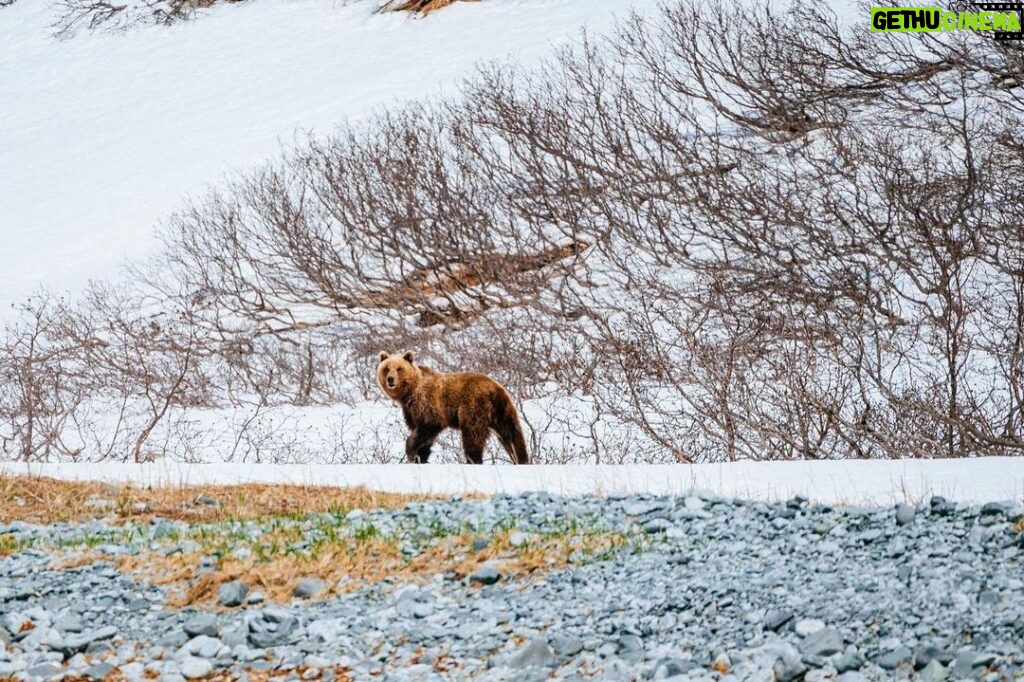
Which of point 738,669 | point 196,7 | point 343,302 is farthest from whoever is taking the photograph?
point 196,7

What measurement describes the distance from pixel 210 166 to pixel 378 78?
5.79 meters

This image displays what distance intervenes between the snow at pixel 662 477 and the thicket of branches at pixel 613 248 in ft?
13.5

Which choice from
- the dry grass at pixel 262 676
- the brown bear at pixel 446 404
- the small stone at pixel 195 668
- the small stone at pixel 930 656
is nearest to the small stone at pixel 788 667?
the small stone at pixel 930 656

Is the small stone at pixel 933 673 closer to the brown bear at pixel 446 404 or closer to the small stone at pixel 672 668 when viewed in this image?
the small stone at pixel 672 668

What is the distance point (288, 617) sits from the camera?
4633 millimetres

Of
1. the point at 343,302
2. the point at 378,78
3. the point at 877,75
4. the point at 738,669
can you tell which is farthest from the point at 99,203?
the point at 738,669

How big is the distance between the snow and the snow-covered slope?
49.9 feet

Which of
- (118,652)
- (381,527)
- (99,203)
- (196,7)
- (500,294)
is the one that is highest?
(196,7)

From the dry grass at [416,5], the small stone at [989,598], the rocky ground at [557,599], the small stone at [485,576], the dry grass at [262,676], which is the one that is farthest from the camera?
the dry grass at [416,5]

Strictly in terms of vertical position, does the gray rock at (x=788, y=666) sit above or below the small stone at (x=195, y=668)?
above

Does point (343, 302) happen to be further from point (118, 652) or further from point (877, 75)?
point (118, 652)

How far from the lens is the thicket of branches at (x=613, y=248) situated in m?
14.2

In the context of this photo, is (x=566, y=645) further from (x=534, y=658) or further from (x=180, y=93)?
(x=180, y=93)

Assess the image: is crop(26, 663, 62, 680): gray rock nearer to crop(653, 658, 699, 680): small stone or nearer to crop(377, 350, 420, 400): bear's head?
crop(653, 658, 699, 680): small stone
